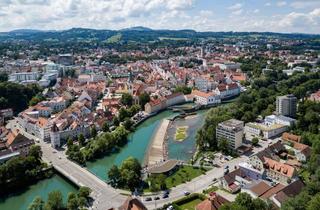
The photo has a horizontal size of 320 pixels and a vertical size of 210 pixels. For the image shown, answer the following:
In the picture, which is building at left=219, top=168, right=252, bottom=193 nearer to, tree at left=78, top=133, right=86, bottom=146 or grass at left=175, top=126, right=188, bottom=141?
grass at left=175, top=126, right=188, bottom=141

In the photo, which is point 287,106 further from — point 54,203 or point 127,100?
point 54,203

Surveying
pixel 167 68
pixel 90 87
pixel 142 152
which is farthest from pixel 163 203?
pixel 167 68

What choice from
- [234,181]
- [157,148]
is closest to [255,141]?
[157,148]

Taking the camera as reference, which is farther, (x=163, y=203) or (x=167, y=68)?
(x=167, y=68)

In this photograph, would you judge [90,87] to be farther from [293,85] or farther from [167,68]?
[293,85]

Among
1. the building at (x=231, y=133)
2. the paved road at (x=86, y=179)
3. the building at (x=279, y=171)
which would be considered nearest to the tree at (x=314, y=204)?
the building at (x=279, y=171)

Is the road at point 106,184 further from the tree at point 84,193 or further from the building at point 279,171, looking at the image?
the building at point 279,171

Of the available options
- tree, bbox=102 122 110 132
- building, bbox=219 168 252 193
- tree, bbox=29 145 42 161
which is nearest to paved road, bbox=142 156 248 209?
building, bbox=219 168 252 193
